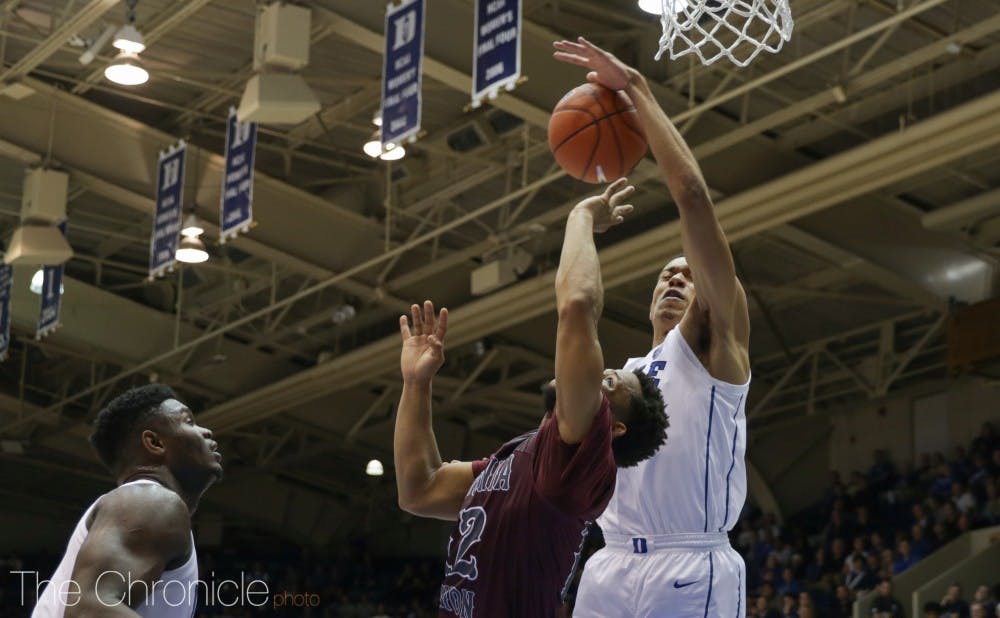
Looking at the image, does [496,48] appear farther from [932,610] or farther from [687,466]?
[932,610]

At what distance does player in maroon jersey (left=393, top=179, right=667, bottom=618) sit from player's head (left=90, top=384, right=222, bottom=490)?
0.75 metres

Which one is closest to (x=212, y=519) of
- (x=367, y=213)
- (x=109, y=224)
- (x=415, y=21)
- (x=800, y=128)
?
(x=109, y=224)

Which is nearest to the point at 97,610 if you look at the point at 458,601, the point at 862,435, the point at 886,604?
the point at 458,601

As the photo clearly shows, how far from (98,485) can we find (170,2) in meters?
17.5

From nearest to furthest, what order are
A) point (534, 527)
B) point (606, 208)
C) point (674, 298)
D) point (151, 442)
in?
point (151, 442), point (534, 527), point (606, 208), point (674, 298)

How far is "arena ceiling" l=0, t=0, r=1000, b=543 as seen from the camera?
1361 cm

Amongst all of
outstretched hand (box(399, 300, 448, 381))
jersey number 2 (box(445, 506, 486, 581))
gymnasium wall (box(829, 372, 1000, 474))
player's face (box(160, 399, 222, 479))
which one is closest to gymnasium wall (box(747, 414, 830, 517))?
gymnasium wall (box(829, 372, 1000, 474))

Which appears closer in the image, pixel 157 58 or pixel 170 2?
pixel 170 2

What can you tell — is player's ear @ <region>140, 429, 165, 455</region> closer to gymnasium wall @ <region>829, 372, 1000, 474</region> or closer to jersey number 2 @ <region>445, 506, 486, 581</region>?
jersey number 2 @ <region>445, 506, 486, 581</region>

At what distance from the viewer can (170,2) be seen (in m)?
14.6

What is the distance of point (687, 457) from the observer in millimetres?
4527

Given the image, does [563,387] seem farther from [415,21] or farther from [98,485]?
[98,485]

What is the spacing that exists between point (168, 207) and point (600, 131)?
10804 millimetres

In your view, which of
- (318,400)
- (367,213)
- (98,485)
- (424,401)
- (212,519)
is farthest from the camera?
(212,519)
